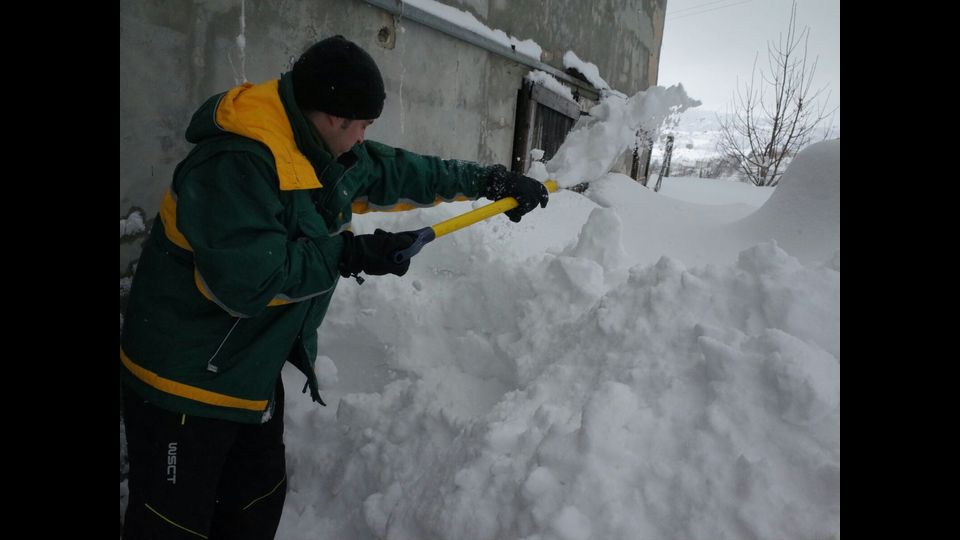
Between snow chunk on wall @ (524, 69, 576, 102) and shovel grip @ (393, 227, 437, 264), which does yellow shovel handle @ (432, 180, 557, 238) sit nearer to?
shovel grip @ (393, 227, 437, 264)

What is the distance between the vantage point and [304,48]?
3250mm

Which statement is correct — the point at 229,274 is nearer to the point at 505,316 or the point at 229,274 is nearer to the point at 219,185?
the point at 219,185

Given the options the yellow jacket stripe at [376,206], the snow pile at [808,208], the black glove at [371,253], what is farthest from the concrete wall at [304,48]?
the snow pile at [808,208]

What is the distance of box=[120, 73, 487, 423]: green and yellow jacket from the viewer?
4.59ft

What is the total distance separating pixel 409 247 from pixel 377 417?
0.98m

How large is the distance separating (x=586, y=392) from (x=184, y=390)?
136 centimetres

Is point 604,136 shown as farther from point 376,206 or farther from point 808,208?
point 376,206

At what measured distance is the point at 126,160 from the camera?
7.89 feet

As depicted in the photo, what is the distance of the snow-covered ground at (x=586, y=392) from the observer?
159cm

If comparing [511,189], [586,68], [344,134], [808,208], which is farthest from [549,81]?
[344,134]

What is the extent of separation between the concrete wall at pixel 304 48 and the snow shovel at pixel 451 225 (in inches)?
56.7
